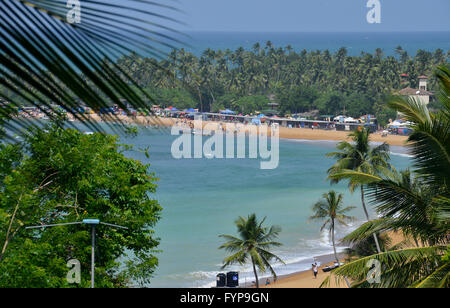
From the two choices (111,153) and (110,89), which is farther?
(111,153)

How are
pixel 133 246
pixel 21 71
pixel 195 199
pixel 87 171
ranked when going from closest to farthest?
pixel 21 71 → pixel 87 171 → pixel 133 246 → pixel 195 199

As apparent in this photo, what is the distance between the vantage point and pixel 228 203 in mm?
45156

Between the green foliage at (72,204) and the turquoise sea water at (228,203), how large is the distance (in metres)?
12.8

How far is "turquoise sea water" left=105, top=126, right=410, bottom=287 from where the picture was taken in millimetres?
30953

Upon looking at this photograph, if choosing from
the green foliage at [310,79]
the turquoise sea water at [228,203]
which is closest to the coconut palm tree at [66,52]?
the turquoise sea water at [228,203]

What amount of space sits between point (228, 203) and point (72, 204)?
31.2 meters

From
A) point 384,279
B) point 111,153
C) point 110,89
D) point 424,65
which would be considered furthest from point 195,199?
point 424,65

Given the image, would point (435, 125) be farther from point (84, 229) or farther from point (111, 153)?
point (111, 153)

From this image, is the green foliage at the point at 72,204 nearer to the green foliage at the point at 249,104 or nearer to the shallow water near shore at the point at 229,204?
the shallow water near shore at the point at 229,204

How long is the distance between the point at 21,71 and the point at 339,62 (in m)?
103

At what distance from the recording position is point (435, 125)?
583cm

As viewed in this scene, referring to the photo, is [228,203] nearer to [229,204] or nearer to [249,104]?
[229,204]
